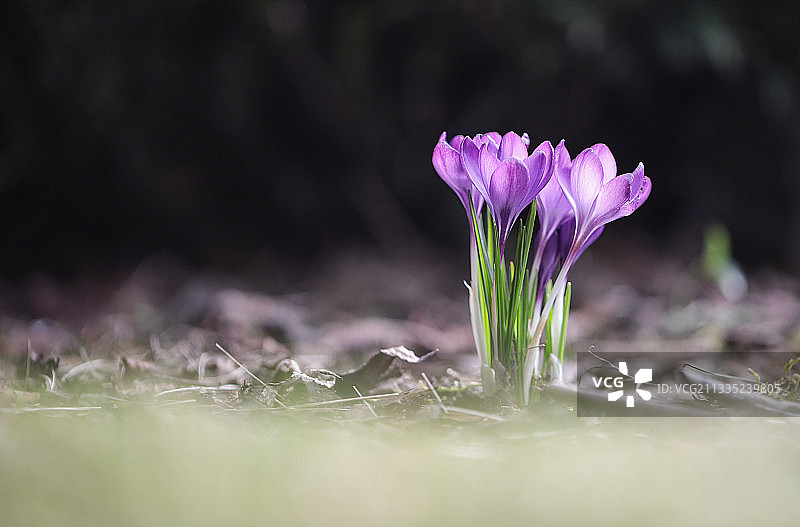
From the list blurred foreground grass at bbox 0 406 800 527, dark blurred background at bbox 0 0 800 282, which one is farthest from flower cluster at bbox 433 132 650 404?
dark blurred background at bbox 0 0 800 282

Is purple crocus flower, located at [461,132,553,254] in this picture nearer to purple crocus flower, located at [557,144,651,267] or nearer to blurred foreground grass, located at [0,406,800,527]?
purple crocus flower, located at [557,144,651,267]

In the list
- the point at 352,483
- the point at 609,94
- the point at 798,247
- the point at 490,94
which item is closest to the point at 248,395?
the point at 352,483

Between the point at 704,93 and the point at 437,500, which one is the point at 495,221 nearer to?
the point at 437,500

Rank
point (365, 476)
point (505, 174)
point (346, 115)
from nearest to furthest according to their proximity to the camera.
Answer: point (365, 476) < point (505, 174) < point (346, 115)

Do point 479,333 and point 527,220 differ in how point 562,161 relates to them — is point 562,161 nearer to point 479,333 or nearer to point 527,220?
point 527,220

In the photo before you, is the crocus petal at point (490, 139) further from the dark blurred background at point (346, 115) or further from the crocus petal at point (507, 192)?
the dark blurred background at point (346, 115)

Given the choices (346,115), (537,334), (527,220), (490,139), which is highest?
(346,115)

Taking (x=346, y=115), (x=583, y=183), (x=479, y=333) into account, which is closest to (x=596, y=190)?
(x=583, y=183)
